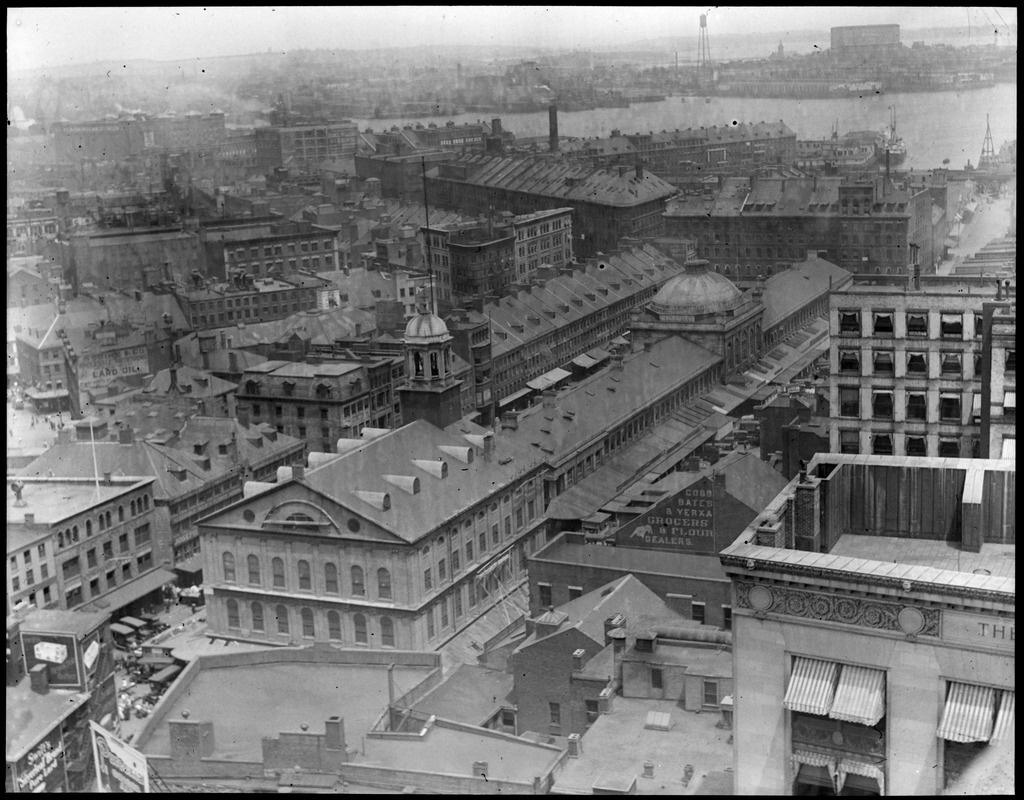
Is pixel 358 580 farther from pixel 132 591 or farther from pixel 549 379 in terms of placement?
pixel 549 379

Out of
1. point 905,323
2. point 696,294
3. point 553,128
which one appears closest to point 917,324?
point 905,323

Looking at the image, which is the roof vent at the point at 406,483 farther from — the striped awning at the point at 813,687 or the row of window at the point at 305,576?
the striped awning at the point at 813,687

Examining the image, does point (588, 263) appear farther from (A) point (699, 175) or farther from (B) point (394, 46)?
(B) point (394, 46)

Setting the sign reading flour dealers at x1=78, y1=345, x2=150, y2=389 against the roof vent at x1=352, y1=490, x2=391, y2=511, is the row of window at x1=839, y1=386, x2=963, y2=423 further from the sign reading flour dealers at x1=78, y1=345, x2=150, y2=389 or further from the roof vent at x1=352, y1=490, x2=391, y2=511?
the sign reading flour dealers at x1=78, y1=345, x2=150, y2=389

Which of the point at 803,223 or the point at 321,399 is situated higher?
the point at 803,223

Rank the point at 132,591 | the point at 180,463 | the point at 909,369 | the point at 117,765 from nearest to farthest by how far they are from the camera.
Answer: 1. the point at 117,765
2. the point at 909,369
3. the point at 132,591
4. the point at 180,463

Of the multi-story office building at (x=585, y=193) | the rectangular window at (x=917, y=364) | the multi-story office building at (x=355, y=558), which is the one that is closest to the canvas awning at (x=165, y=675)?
Answer: the multi-story office building at (x=355, y=558)

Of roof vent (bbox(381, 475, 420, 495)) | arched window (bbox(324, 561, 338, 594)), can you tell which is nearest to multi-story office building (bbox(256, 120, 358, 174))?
roof vent (bbox(381, 475, 420, 495))
